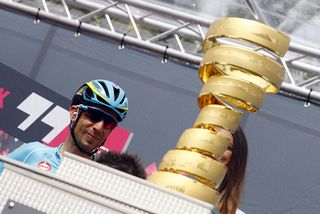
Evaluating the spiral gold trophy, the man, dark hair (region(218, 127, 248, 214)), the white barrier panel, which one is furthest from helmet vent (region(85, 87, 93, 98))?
the white barrier panel

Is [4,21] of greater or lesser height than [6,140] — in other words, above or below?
above

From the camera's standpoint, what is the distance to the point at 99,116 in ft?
8.93

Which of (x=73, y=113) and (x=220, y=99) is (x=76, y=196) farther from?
(x=73, y=113)

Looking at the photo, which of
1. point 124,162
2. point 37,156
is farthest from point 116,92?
point 124,162

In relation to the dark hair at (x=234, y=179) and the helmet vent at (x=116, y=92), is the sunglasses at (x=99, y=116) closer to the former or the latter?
the helmet vent at (x=116, y=92)

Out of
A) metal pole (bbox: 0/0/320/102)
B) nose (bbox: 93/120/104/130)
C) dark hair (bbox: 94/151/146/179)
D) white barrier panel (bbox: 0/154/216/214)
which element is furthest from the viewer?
metal pole (bbox: 0/0/320/102)

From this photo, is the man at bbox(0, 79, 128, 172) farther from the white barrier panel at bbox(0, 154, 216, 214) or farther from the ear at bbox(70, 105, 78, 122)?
the white barrier panel at bbox(0, 154, 216, 214)

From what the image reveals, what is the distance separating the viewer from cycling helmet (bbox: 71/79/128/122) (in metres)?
2.76

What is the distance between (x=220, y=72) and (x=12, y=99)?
394 centimetres

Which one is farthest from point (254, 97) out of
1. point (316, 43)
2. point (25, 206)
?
point (316, 43)

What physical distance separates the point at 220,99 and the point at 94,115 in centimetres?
81

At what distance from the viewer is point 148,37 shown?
5.88m

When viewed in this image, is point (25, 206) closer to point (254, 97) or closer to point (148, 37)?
point (254, 97)

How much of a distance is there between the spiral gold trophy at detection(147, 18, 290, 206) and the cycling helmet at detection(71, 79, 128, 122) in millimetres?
723
